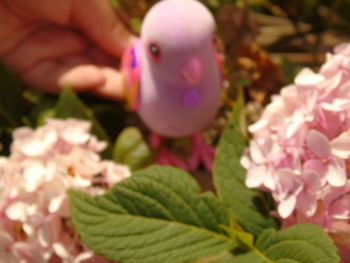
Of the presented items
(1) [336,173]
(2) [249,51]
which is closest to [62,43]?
(2) [249,51]

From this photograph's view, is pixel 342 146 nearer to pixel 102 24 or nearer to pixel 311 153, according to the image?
pixel 311 153

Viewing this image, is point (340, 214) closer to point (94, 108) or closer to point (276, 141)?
point (276, 141)

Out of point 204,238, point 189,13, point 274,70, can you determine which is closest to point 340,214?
point 204,238

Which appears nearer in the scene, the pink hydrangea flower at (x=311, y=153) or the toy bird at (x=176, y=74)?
the pink hydrangea flower at (x=311, y=153)

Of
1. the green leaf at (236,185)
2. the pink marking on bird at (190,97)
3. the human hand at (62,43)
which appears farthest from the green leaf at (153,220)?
the human hand at (62,43)

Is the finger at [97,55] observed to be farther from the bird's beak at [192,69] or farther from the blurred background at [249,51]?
the bird's beak at [192,69]

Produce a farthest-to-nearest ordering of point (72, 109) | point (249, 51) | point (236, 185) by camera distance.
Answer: point (249, 51)
point (72, 109)
point (236, 185)
